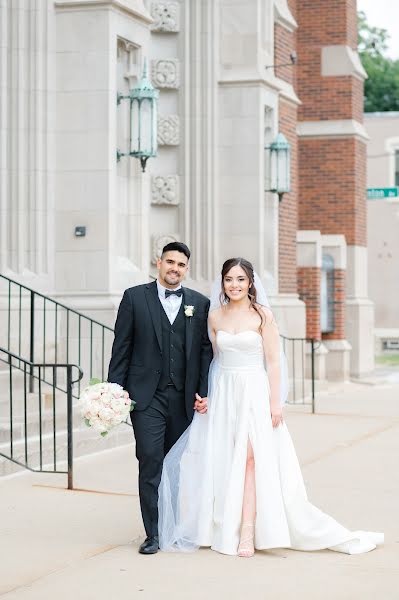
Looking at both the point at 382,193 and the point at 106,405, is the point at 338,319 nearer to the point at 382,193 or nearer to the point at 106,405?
the point at 382,193

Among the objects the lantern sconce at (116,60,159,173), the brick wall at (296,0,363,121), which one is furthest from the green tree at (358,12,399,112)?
the lantern sconce at (116,60,159,173)

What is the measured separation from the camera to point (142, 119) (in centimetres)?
1579

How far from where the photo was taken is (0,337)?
1415cm

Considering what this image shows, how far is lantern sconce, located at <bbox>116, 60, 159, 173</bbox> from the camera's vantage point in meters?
15.7

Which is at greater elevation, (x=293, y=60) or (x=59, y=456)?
(x=293, y=60)

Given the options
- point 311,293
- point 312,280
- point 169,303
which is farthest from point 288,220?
point 169,303

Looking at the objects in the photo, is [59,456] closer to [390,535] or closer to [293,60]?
[390,535]

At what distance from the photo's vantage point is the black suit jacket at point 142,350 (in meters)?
8.21

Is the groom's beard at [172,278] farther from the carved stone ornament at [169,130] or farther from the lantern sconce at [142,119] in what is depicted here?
the carved stone ornament at [169,130]

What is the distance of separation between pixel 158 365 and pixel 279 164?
12.1 metres

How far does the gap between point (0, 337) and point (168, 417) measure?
614 centimetres

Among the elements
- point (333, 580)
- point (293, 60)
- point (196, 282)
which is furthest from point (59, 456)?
point (293, 60)

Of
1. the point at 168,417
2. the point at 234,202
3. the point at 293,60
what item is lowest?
the point at 168,417

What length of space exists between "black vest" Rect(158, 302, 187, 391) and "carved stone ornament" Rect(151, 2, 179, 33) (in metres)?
10.9
